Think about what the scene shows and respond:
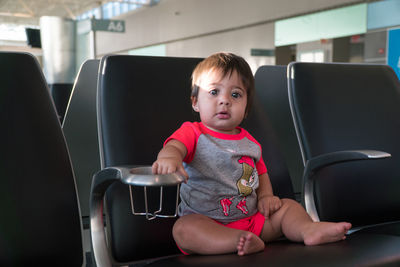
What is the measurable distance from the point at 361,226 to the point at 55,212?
0.98 metres

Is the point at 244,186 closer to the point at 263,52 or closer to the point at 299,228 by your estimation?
the point at 299,228

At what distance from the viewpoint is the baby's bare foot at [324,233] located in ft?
3.33

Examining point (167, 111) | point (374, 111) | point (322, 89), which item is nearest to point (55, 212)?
point (167, 111)

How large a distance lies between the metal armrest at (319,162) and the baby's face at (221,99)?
28cm

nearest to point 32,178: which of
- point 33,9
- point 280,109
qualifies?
point 280,109

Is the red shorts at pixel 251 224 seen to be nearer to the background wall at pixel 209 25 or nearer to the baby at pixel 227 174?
the baby at pixel 227 174

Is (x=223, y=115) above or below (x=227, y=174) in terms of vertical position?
above

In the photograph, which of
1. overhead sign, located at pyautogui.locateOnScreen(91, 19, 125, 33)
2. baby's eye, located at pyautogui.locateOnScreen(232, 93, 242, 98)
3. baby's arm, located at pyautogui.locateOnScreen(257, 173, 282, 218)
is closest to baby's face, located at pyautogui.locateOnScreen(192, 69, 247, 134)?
baby's eye, located at pyautogui.locateOnScreen(232, 93, 242, 98)

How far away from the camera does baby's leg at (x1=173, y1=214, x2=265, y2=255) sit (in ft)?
3.08

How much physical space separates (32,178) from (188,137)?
1.31 ft

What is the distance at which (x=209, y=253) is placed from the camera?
953 mm

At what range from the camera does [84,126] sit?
1.73 meters

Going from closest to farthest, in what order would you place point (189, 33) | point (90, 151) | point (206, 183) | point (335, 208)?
1. point (206, 183)
2. point (335, 208)
3. point (90, 151)
4. point (189, 33)

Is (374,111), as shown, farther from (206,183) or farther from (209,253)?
(209,253)
